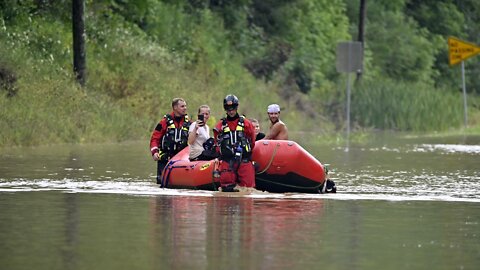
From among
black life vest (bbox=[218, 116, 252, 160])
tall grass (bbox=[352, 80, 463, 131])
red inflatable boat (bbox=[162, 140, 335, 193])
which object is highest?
tall grass (bbox=[352, 80, 463, 131])

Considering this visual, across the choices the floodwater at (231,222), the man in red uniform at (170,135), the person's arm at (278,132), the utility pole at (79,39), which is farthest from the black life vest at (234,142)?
the utility pole at (79,39)

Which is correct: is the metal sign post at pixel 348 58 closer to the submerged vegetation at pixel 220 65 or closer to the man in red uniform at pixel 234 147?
the submerged vegetation at pixel 220 65

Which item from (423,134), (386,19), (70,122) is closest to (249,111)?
(423,134)

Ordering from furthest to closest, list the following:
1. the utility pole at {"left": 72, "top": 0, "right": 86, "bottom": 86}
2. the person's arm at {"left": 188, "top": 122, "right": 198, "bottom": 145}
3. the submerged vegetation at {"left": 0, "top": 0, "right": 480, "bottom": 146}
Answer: the utility pole at {"left": 72, "top": 0, "right": 86, "bottom": 86} → the submerged vegetation at {"left": 0, "top": 0, "right": 480, "bottom": 146} → the person's arm at {"left": 188, "top": 122, "right": 198, "bottom": 145}

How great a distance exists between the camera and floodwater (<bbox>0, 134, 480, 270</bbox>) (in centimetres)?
1417

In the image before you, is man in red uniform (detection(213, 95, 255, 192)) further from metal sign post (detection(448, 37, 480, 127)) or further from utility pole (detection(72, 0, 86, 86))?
metal sign post (detection(448, 37, 480, 127))

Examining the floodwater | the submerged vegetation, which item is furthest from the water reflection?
the submerged vegetation

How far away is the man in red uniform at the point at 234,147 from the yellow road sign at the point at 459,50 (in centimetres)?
3977

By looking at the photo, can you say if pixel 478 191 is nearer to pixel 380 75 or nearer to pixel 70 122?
pixel 70 122

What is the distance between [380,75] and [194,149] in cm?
5105

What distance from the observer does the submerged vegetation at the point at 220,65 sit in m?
42.4

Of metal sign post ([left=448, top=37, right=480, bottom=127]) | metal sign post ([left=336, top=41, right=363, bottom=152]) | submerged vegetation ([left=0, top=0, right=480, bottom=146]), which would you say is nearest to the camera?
submerged vegetation ([left=0, top=0, right=480, bottom=146])

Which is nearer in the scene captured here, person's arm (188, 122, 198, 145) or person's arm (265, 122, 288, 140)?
person's arm (188, 122, 198, 145)

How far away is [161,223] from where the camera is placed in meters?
17.7
